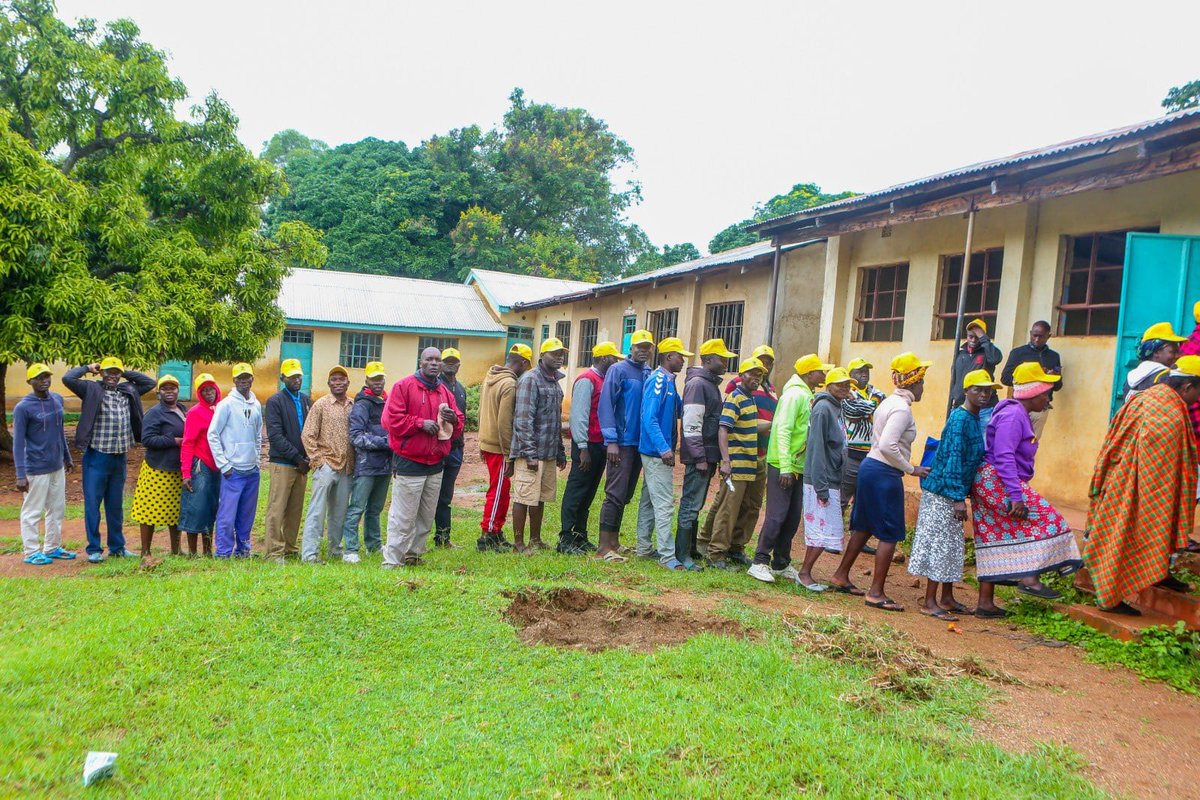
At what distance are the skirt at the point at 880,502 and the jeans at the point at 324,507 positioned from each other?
14.2ft

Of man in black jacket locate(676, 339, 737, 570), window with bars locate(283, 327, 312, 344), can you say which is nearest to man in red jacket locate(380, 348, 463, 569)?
man in black jacket locate(676, 339, 737, 570)

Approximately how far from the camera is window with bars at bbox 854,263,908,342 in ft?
39.3

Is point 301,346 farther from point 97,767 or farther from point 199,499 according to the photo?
point 97,767

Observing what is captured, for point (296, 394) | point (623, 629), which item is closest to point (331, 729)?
point (623, 629)

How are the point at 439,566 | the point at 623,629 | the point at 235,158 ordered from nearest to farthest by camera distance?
the point at 623,629
the point at 439,566
the point at 235,158

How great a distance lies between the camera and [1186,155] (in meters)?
7.29

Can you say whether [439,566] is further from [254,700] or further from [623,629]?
[254,700]

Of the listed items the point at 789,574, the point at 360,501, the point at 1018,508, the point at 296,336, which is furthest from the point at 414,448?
the point at 296,336

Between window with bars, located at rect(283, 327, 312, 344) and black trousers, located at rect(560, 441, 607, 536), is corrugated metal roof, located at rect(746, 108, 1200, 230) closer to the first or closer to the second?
black trousers, located at rect(560, 441, 607, 536)

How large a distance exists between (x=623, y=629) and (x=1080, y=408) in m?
6.49

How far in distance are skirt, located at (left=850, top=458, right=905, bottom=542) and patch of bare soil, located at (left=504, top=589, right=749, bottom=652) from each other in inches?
62.7

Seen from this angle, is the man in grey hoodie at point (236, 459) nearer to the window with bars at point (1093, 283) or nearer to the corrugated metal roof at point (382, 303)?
the window with bars at point (1093, 283)

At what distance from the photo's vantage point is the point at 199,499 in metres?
7.40

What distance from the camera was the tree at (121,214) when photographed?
1109 cm
